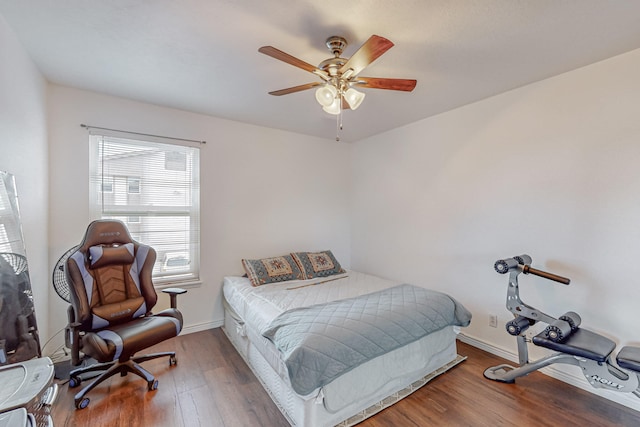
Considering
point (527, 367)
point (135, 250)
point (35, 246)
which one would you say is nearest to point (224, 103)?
point (135, 250)

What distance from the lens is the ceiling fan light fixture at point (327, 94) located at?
1.80 metres

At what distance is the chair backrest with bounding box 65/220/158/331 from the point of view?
2.11m

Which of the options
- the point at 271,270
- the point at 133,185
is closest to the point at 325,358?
the point at 271,270

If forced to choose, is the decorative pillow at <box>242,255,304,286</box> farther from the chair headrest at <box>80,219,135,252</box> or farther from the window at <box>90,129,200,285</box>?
the chair headrest at <box>80,219,135,252</box>

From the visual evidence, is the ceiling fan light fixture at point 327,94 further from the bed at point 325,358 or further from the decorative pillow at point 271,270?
the decorative pillow at point 271,270

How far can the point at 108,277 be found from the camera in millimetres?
2373

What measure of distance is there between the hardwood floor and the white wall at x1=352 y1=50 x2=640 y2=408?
550mm

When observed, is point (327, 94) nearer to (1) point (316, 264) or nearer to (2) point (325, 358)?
(2) point (325, 358)

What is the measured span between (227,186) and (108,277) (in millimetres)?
1554

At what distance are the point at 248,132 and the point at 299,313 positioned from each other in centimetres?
246

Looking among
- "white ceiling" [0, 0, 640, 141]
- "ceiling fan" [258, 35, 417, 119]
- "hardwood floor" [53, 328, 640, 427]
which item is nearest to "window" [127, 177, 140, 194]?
"white ceiling" [0, 0, 640, 141]

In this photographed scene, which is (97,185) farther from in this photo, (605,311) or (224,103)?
(605,311)

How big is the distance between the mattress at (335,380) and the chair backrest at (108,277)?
0.89m

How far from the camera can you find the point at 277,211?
3855mm
